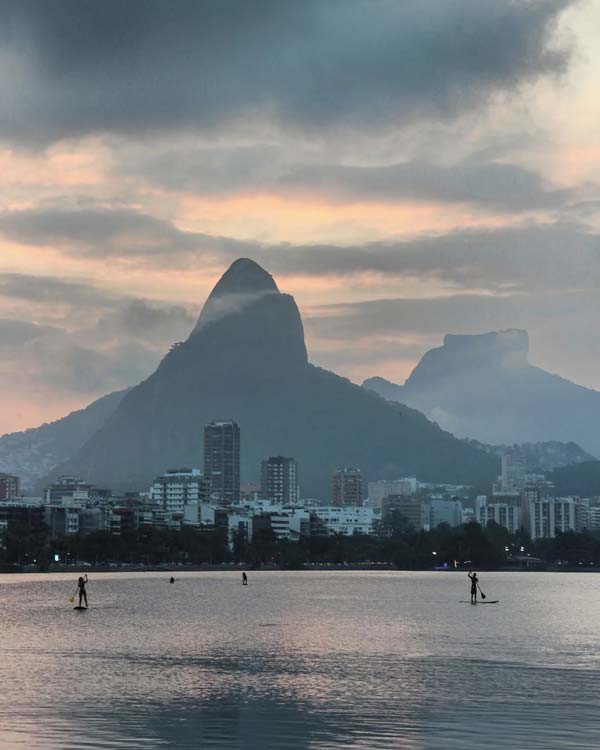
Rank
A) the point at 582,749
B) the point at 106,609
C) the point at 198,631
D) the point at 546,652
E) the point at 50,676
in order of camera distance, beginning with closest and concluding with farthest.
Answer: the point at 582,749 → the point at 50,676 → the point at 546,652 → the point at 198,631 → the point at 106,609

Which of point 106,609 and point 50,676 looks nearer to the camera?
point 50,676

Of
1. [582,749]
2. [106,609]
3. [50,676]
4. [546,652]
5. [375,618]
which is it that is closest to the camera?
[582,749]

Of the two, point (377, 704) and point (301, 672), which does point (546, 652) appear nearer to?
point (301, 672)

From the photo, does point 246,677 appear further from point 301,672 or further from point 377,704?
point 377,704

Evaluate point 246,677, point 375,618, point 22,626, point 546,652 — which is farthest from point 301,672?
point 375,618

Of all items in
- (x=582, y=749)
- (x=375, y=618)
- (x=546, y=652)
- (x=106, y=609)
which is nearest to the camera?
(x=582, y=749)

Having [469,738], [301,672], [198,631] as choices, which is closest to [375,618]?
[198,631]
